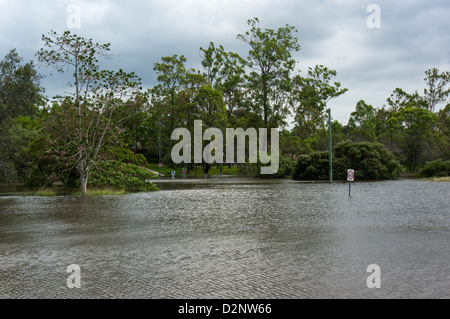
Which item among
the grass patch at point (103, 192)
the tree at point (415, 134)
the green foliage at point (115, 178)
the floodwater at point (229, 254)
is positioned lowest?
the floodwater at point (229, 254)

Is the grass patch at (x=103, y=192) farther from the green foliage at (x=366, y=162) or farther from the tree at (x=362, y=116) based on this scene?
the tree at (x=362, y=116)

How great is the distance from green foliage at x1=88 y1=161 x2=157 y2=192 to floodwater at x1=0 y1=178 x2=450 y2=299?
40.9 ft

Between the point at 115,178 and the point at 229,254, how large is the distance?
22.1 metres

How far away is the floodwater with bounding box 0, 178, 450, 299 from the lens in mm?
6281

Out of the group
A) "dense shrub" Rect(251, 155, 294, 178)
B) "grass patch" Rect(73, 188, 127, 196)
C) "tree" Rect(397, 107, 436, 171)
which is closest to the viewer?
"grass patch" Rect(73, 188, 127, 196)

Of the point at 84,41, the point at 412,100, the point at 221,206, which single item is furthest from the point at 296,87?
the point at 221,206

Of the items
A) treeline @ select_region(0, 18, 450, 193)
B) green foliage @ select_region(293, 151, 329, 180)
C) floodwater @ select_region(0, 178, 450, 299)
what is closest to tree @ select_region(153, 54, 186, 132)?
treeline @ select_region(0, 18, 450, 193)

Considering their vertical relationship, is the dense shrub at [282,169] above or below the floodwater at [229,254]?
above

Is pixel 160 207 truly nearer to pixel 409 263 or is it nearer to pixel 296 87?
pixel 409 263

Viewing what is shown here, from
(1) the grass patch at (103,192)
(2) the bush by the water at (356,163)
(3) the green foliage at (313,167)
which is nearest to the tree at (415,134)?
(2) the bush by the water at (356,163)

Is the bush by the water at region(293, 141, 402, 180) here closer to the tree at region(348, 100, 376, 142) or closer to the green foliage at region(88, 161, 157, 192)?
the green foliage at region(88, 161, 157, 192)

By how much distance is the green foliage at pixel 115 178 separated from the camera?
1133 inches

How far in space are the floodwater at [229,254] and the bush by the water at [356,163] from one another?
3321 cm

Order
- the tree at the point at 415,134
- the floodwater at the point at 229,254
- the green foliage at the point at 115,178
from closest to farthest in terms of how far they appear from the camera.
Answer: the floodwater at the point at 229,254 < the green foliage at the point at 115,178 < the tree at the point at 415,134
